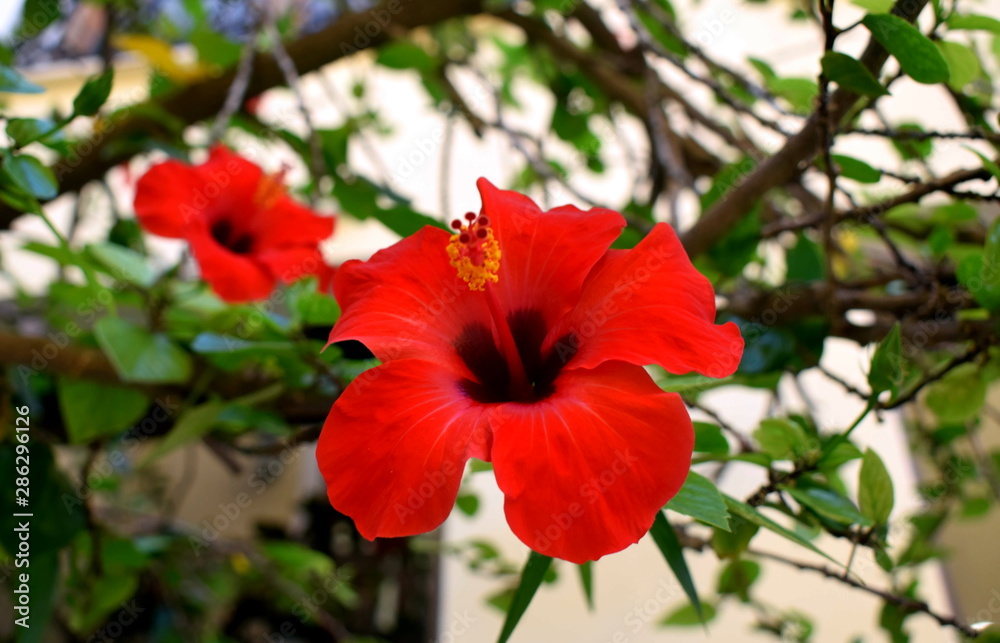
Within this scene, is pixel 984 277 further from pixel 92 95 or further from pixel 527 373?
pixel 92 95

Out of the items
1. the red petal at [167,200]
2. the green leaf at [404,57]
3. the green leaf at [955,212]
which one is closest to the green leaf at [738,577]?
the green leaf at [955,212]

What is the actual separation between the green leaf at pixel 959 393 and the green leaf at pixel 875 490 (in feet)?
0.63

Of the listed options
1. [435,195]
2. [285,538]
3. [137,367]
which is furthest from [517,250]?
[435,195]

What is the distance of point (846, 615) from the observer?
1.32 metres

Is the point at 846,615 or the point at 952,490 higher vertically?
the point at 952,490

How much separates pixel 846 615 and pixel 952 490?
0.56 metres

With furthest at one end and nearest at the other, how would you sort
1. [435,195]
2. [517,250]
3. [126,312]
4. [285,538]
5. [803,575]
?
[435,195]
[285,538]
[803,575]
[126,312]
[517,250]

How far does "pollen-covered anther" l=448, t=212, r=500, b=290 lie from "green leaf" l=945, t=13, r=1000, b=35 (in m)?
0.39

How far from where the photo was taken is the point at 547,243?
1.30ft

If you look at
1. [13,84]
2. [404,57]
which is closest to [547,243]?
[13,84]

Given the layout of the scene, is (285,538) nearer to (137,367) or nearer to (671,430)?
(137,367)

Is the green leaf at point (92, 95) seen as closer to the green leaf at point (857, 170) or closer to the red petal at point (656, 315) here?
the red petal at point (656, 315)

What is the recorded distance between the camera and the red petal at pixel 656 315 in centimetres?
32

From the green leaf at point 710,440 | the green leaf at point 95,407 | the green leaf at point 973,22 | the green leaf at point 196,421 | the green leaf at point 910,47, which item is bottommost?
the green leaf at point 95,407
